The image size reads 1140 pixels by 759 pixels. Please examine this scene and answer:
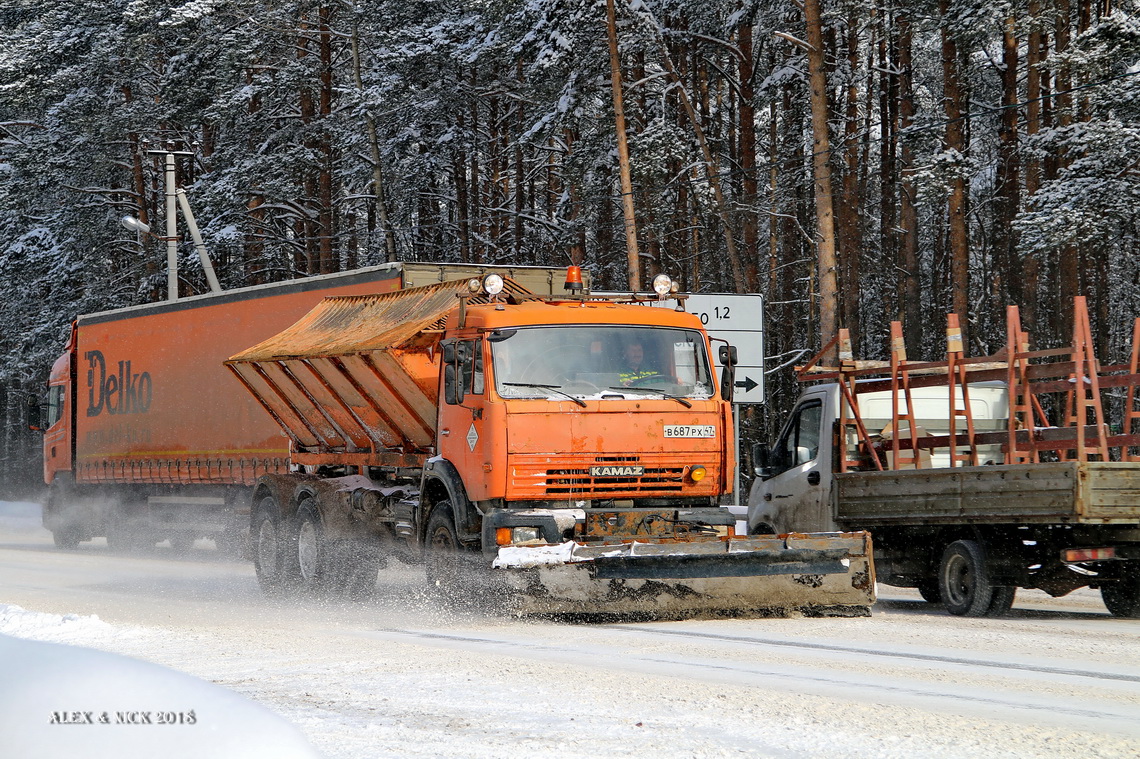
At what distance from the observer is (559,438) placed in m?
11.9

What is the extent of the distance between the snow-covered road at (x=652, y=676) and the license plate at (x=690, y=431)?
62.8 inches

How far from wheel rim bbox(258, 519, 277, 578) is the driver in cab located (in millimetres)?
5287

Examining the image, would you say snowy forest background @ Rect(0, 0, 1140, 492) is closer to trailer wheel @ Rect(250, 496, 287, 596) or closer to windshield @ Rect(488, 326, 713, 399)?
trailer wheel @ Rect(250, 496, 287, 596)

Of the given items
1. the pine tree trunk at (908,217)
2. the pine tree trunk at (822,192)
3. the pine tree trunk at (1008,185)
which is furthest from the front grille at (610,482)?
the pine tree trunk at (908,217)

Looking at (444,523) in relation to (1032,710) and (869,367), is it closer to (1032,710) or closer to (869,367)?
(869,367)

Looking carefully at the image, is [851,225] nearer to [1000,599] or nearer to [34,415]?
[34,415]

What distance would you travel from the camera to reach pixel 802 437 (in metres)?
14.3

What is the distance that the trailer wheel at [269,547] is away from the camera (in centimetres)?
1546

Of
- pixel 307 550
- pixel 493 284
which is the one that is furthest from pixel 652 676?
pixel 307 550

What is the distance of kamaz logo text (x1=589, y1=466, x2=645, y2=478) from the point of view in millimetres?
12015

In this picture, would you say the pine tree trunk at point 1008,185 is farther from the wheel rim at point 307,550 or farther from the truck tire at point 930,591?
the wheel rim at point 307,550

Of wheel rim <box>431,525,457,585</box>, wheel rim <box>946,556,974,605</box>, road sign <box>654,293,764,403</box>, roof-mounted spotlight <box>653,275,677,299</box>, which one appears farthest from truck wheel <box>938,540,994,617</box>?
road sign <box>654,293,764,403</box>

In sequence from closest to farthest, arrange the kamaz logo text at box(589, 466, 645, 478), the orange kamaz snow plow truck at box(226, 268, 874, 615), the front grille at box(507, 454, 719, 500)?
the orange kamaz snow plow truck at box(226, 268, 874, 615)
the front grille at box(507, 454, 719, 500)
the kamaz logo text at box(589, 466, 645, 478)

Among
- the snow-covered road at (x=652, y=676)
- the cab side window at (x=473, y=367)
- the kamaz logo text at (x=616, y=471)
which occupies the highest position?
the cab side window at (x=473, y=367)
